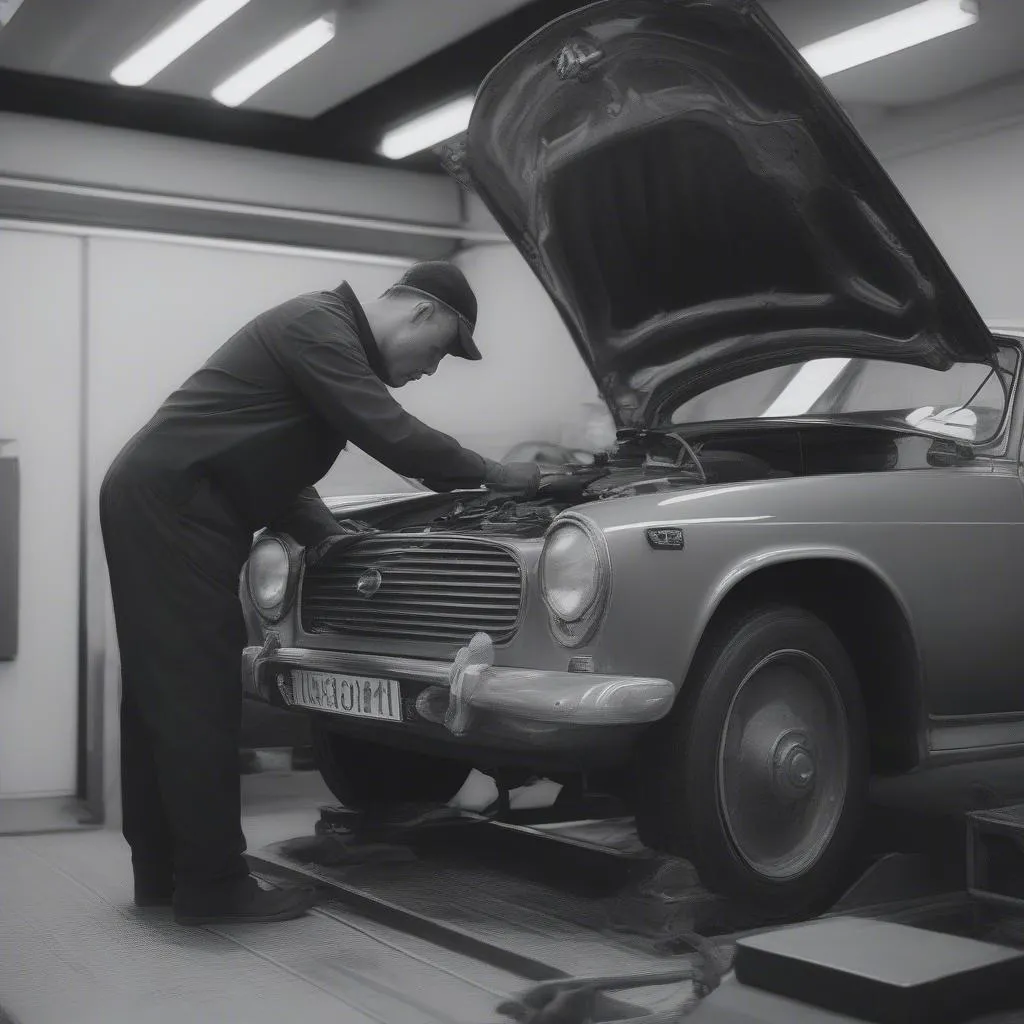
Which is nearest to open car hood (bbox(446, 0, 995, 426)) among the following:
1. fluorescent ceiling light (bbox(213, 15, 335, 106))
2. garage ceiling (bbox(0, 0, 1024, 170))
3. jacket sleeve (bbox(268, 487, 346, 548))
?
jacket sleeve (bbox(268, 487, 346, 548))

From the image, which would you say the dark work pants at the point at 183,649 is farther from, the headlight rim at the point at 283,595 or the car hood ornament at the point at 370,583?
the headlight rim at the point at 283,595

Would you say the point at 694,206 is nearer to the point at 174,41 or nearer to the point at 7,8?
the point at 7,8

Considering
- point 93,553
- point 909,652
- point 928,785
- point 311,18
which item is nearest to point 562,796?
point 928,785

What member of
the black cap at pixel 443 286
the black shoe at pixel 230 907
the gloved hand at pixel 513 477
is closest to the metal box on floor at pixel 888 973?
the black shoe at pixel 230 907

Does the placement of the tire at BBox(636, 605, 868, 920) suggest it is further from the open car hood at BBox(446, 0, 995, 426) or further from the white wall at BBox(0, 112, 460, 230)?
the white wall at BBox(0, 112, 460, 230)

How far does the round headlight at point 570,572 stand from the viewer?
267cm

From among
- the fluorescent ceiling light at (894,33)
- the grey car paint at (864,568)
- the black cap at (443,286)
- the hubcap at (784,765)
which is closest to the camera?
the grey car paint at (864,568)

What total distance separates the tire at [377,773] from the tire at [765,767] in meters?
1.35

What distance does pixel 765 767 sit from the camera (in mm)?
2875

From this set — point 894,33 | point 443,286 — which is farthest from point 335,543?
point 894,33

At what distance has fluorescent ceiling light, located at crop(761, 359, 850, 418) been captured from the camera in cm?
383

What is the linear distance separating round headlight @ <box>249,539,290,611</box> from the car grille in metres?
0.09

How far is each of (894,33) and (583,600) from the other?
11.9 ft

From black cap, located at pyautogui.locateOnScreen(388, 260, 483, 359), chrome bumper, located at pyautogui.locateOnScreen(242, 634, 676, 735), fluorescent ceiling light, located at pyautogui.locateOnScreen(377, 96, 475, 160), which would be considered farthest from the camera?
fluorescent ceiling light, located at pyautogui.locateOnScreen(377, 96, 475, 160)
